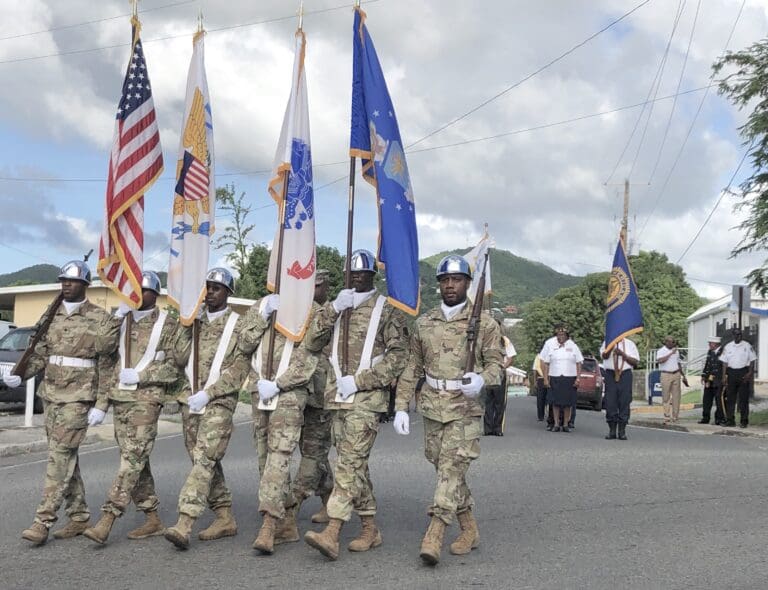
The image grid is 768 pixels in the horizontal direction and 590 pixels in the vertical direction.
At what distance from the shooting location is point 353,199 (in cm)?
696

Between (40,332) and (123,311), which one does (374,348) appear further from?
(40,332)

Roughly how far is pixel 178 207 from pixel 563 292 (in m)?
56.8

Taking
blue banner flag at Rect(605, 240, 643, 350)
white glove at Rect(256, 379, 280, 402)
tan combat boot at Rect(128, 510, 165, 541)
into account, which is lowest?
tan combat boot at Rect(128, 510, 165, 541)

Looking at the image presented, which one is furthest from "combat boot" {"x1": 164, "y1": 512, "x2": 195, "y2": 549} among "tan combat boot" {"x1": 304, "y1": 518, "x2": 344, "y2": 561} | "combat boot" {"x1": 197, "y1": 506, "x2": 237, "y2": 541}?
"tan combat boot" {"x1": 304, "y1": 518, "x2": 344, "y2": 561}

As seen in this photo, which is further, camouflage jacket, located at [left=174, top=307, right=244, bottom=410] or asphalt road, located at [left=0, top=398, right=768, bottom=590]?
camouflage jacket, located at [left=174, top=307, right=244, bottom=410]

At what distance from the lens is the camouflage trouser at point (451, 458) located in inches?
244

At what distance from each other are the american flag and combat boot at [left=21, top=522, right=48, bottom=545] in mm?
1892

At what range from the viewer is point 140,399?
6.97 m

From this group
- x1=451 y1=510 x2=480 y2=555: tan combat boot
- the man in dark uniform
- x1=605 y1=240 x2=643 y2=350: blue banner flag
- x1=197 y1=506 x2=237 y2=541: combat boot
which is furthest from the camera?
the man in dark uniform

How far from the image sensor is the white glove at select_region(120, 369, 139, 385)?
22.7 ft

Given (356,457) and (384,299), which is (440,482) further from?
(384,299)

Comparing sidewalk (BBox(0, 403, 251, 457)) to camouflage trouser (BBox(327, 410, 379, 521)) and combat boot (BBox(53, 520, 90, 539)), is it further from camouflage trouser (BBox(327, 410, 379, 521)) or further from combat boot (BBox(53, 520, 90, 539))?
camouflage trouser (BBox(327, 410, 379, 521))

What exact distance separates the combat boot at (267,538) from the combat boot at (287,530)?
33cm

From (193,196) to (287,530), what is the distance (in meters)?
2.90
